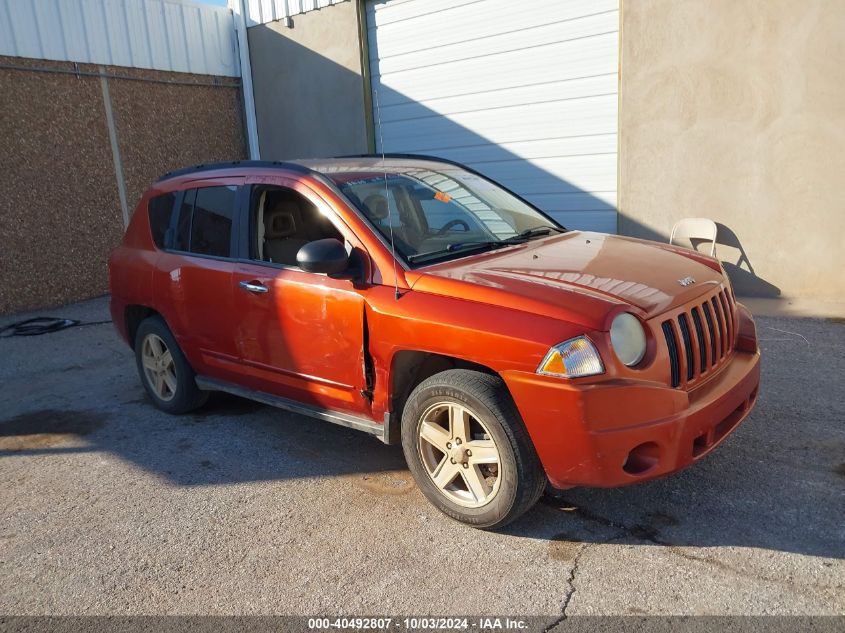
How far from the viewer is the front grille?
316cm

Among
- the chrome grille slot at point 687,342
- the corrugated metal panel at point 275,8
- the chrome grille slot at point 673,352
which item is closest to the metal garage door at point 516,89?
the corrugated metal panel at point 275,8

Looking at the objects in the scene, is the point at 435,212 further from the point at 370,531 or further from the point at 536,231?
the point at 370,531

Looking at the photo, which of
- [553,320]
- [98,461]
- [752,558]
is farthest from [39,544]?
[752,558]

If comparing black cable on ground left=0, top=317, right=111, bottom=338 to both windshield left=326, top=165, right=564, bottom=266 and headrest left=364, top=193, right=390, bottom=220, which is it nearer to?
windshield left=326, top=165, right=564, bottom=266

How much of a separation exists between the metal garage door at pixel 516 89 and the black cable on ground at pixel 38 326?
4.47 meters

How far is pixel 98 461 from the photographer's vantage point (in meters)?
4.57

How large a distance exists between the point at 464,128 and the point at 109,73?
512 cm

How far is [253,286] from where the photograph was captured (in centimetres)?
423

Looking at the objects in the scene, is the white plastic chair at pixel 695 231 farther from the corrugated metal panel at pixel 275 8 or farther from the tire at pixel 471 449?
the corrugated metal panel at pixel 275 8

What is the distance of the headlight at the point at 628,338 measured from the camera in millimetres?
3027

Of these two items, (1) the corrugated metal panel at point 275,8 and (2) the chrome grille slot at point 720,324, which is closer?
(2) the chrome grille slot at point 720,324

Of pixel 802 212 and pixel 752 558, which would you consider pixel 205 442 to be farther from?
pixel 802 212

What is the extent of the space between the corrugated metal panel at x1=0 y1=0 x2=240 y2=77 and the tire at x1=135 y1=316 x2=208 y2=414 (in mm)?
5814

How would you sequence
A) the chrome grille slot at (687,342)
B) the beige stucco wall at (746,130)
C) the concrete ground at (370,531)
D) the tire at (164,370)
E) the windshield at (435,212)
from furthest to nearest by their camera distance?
the beige stucco wall at (746,130), the tire at (164,370), the windshield at (435,212), the chrome grille slot at (687,342), the concrete ground at (370,531)
